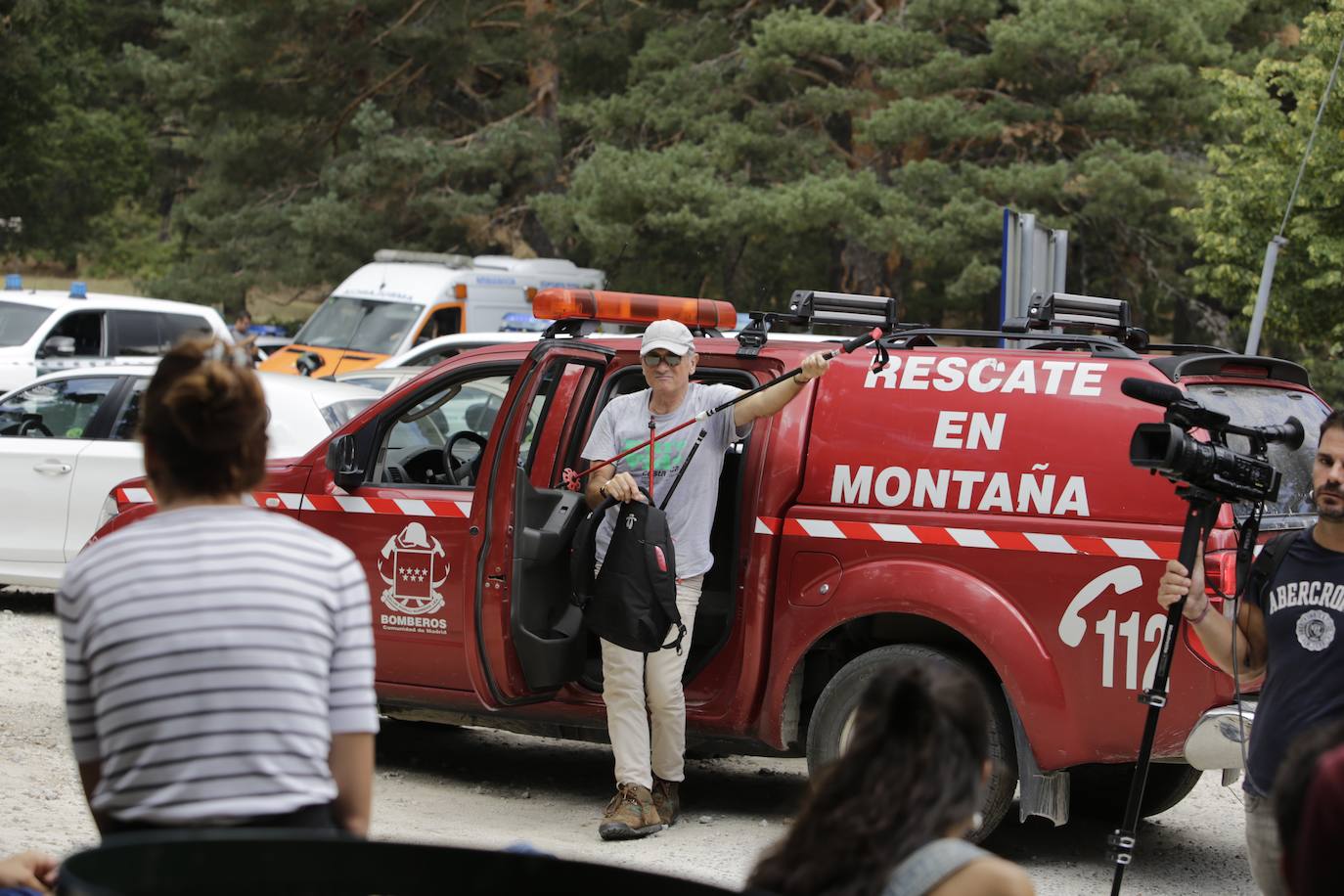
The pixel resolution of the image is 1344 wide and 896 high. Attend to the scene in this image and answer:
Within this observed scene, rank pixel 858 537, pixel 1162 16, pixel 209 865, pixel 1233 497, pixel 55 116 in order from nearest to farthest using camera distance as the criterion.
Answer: pixel 209 865 → pixel 1233 497 → pixel 858 537 → pixel 1162 16 → pixel 55 116

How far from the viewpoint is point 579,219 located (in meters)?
24.5

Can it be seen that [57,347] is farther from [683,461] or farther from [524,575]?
[683,461]

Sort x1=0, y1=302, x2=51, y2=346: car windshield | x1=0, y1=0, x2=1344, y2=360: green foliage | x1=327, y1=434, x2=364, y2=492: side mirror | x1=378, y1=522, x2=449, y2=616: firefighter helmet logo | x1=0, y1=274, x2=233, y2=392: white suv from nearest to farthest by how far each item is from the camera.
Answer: x1=378, y1=522, x2=449, y2=616: firefighter helmet logo, x1=327, y1=434, x2=364, y2=492: side mirror, x1=0, y1=274, x2=233, y2=392: white suv, x1=0, y1=302, x2=51, y2=346: car windshield, x1=0, y1=0, x2=1344, y2=360: green foliage

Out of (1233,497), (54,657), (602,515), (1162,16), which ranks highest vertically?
(1162,16)

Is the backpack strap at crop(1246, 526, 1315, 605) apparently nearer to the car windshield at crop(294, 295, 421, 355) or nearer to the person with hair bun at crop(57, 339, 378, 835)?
the person with hair bun at crop(57, 339, 378, 835)

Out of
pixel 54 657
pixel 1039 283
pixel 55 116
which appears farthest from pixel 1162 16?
pixel 55 116

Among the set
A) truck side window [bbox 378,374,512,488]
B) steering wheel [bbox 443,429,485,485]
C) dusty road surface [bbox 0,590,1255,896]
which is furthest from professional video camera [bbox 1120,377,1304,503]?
steering wheel [bbox 443,429,485,485]

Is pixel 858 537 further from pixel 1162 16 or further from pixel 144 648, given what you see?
pixel 1162 16

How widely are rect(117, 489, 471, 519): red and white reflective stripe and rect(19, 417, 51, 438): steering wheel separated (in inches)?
138

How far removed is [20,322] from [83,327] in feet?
1.88

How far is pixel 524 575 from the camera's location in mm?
6273

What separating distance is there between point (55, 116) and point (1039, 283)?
32055mm

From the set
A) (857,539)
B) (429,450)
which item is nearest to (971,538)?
(857,539)

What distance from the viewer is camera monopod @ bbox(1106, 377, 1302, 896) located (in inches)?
173
